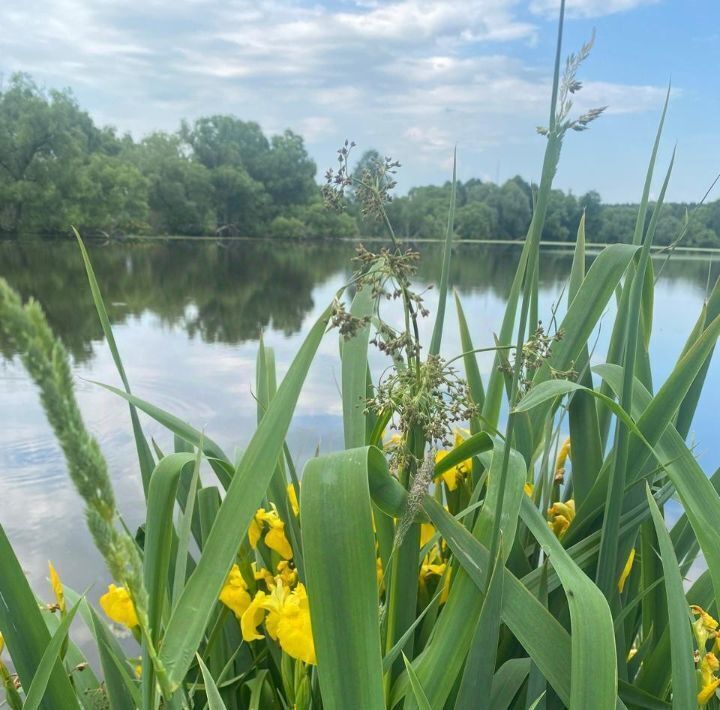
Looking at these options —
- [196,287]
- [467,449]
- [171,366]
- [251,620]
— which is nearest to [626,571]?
[467,449]

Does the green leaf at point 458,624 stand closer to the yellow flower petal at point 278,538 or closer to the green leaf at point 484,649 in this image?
the green leaf at point 484,649

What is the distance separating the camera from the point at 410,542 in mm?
512

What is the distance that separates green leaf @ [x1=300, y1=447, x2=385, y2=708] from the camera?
0.36m

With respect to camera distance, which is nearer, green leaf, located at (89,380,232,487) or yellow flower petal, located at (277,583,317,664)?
yellow flower petal, located at (277,583,317,664)

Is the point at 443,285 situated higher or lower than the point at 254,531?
higher

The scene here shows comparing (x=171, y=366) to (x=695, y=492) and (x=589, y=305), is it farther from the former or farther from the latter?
(x=695, y=492)

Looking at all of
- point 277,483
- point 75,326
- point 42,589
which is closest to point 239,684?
point 277,483

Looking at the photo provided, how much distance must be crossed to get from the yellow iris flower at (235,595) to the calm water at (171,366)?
223mm

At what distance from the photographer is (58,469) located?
8.84ft

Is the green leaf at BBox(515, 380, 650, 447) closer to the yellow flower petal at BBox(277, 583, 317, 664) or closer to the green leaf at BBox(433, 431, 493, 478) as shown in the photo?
the green leaf at BBox(433, 431, 493, 478)

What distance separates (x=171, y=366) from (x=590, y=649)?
453 centimetres

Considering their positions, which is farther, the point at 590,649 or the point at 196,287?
the point at 196,287

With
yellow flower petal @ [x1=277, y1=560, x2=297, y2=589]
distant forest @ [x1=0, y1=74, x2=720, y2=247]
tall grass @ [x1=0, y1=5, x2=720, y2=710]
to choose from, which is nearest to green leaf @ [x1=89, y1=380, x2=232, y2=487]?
tall grass @ [x1=0, y1=5, x2=720, y2=710]

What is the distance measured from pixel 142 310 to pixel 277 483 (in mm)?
7267
